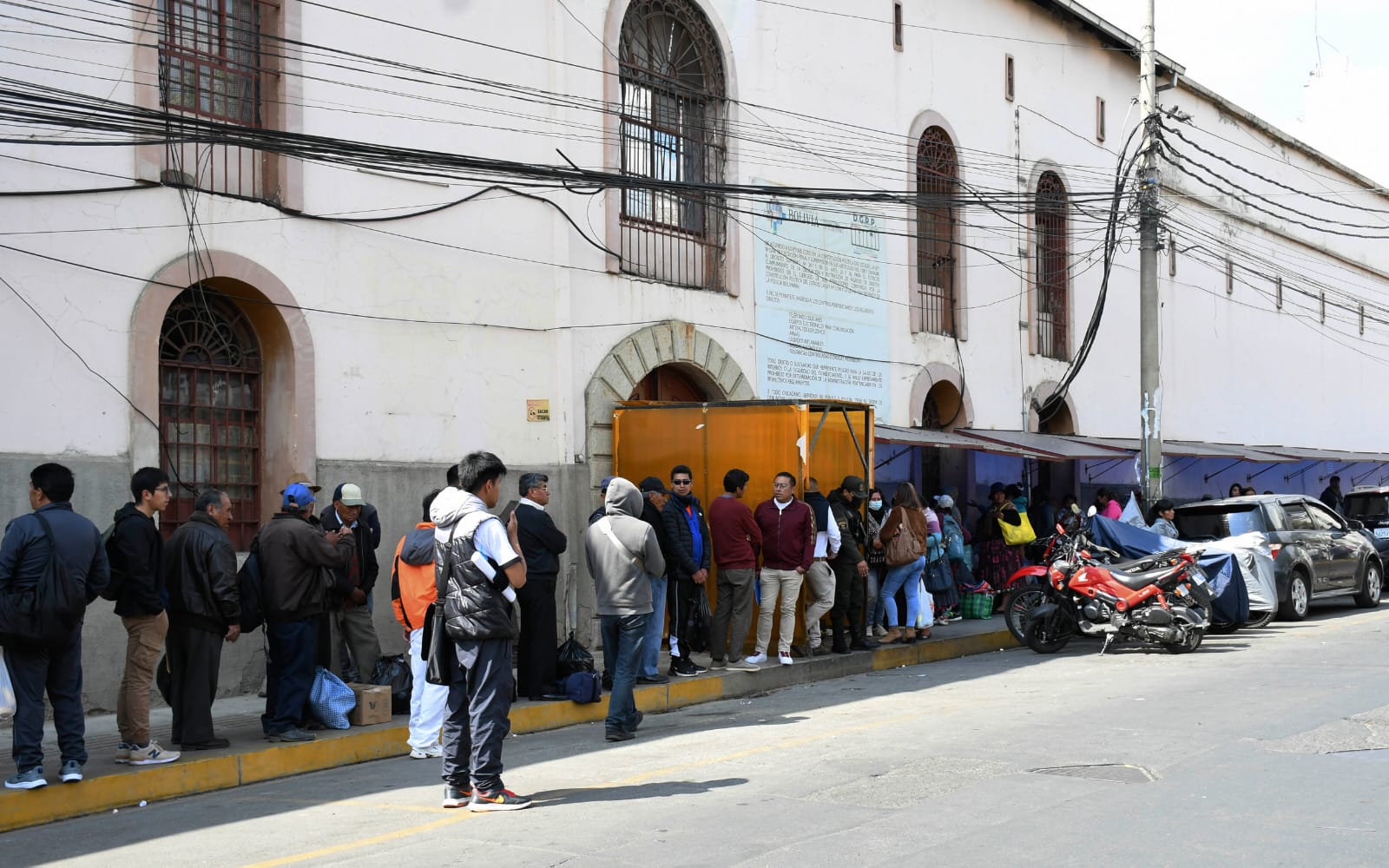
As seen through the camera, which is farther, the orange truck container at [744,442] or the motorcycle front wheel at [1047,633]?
the motorcycle front wheel at [1047,633]

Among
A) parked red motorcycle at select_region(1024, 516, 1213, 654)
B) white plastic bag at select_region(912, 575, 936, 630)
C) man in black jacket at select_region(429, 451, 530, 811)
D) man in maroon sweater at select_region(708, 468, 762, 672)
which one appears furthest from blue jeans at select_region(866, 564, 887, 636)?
man in black jacket at select_region(429, 451, 530, 811)

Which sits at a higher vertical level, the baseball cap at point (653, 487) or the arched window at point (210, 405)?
the arched window at point (210, 405)

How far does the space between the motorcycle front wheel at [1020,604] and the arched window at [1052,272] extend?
31.6 feet

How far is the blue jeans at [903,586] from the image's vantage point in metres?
15.5

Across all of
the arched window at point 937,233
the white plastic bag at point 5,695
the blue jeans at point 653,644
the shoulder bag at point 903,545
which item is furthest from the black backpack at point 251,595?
the arched window at point 937,233

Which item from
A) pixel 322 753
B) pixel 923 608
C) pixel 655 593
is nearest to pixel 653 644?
pixel 655 593

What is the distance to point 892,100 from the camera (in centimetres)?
2081

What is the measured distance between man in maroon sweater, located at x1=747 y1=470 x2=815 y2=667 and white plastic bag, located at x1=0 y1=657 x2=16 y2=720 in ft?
23.7

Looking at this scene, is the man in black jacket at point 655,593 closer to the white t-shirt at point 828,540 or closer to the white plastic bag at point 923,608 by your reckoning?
the white t-shirt at point 828,540

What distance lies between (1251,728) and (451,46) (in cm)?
964

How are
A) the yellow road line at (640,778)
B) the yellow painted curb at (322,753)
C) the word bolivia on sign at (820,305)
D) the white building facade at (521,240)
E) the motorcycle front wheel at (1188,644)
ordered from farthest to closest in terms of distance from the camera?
the word bolivia on sign at (820,305)
the motorcycle front wheel at (1188,644)
the white building facade at (521,240)
the yellow painted curb at (322,753)
the yellow road line at (640,778)

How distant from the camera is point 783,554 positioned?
44.5ft

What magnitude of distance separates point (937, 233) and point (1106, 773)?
1481cm

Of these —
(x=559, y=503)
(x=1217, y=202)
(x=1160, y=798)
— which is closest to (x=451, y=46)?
(x=559, y=503)
